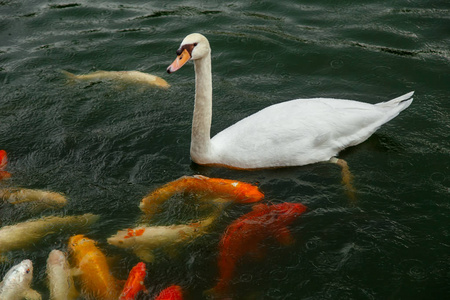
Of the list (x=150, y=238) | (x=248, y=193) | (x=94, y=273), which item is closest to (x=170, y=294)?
(x=94, y=273)

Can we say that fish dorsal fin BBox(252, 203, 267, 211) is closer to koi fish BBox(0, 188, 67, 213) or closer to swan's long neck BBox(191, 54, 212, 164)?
swan's long neck BBox(191, 54, 212, 164)

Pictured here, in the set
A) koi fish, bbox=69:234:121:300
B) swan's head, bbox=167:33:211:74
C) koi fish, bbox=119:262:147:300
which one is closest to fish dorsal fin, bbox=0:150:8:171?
koi fish, bbox=69:234:121:300

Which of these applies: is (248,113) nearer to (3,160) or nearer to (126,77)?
(126,77)

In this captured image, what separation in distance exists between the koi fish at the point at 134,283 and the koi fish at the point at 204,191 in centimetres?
118

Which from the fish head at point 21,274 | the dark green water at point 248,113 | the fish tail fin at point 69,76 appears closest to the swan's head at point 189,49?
the dark green water at point 248,113

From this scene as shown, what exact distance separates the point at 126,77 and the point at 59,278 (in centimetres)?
484

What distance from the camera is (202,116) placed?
7730 millimetres

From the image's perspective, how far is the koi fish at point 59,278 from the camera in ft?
19.4

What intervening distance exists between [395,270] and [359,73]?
193 inches

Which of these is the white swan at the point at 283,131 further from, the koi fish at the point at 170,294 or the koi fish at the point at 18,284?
the koi fish at the point at 18,284

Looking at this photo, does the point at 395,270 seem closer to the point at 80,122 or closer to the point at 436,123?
the point at 436,123

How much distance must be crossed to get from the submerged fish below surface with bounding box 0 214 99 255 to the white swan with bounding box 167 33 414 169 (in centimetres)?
190

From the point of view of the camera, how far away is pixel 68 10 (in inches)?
513

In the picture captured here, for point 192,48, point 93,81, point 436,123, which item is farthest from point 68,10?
point 436,123
